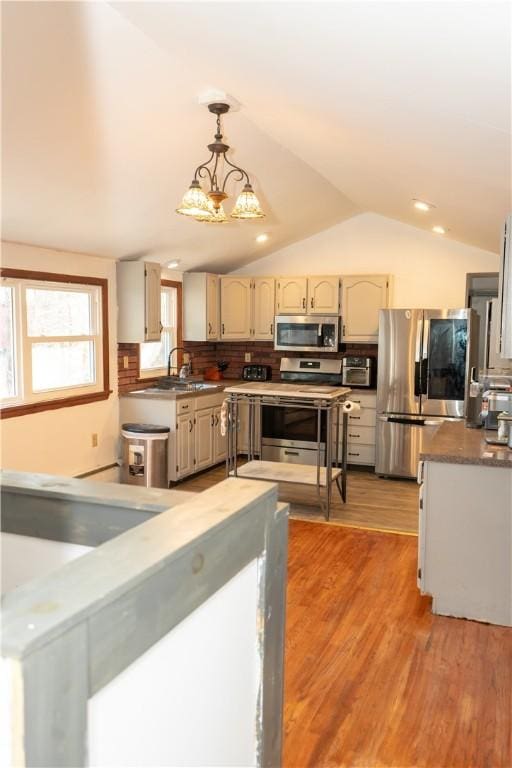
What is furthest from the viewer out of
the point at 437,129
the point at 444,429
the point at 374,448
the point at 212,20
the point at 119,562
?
the point at 374,448

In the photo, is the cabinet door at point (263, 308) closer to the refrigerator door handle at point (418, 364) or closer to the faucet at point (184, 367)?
the faucet at point (184, 367)

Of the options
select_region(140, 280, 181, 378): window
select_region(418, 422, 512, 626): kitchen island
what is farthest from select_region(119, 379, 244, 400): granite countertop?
select_region(418, 422, 512, 626): kitchen island

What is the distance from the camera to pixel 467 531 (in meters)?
3.17

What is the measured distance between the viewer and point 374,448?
20.3 feet

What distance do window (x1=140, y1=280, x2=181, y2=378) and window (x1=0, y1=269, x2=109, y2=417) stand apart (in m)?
0.80

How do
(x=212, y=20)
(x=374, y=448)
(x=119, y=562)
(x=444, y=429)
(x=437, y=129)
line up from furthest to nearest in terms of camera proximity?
(x=374, y=448) < (x=444, y=429) < (x=437, y=129) < (x=212, y=20) < (x=119, y=562)

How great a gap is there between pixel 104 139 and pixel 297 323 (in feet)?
11.3

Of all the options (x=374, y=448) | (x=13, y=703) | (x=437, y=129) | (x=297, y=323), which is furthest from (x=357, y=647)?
(x=297, y=323)

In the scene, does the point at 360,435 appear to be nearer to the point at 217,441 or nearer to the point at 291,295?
the point at 217,441

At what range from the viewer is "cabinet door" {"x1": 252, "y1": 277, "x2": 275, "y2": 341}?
6688 mm

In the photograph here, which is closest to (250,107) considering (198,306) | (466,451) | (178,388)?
(466,451)

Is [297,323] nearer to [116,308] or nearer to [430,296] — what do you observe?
[430,296]

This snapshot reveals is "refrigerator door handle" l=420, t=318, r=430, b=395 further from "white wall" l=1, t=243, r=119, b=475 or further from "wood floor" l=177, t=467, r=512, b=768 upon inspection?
"white wall" l=1, t=243, r=119, b=475

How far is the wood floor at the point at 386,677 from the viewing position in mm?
2189
